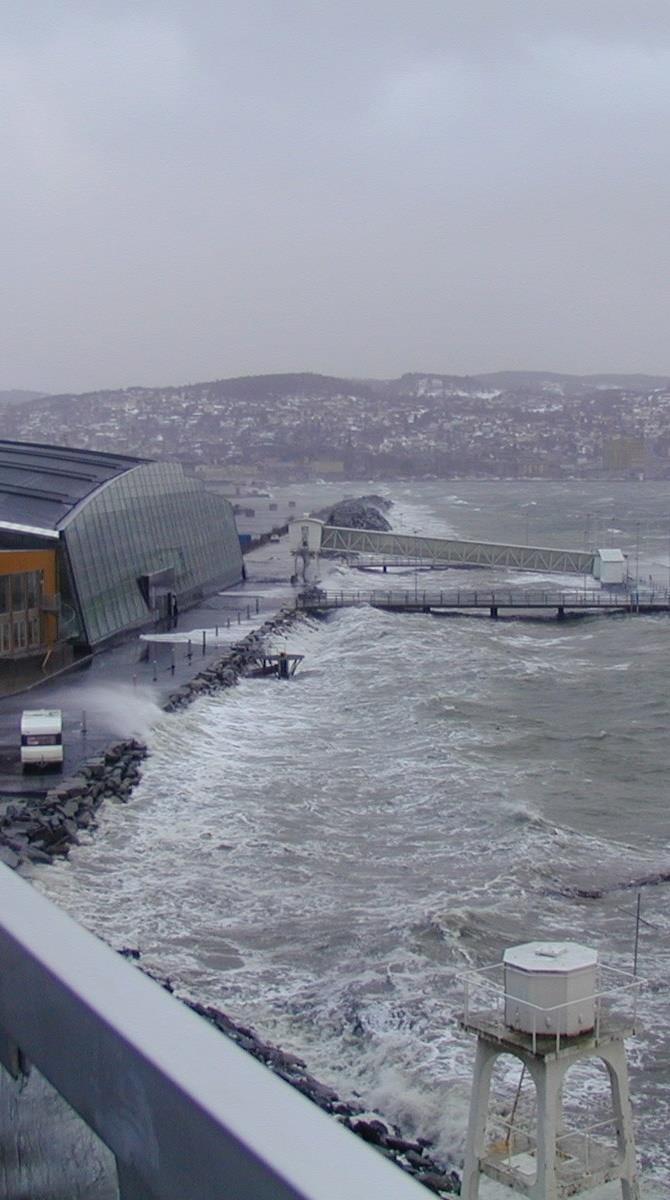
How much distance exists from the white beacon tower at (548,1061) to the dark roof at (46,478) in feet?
87.2

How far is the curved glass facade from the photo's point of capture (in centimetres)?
3512

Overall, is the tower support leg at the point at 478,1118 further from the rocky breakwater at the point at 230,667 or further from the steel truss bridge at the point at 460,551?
the steel truss bridge at the point at 460,551

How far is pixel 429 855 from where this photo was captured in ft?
59.7

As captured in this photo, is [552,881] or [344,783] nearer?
[552,881]

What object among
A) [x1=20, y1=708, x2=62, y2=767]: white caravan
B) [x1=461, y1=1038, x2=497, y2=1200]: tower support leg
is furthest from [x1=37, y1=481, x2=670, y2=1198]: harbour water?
[x1=461, y1=1038, x2=497, y2=1200]: tower support leg

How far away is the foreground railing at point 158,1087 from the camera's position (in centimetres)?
168

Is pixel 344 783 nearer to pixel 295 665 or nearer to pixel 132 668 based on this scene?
pixel 132 668

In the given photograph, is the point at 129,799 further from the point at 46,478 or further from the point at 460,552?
the point at 460,552

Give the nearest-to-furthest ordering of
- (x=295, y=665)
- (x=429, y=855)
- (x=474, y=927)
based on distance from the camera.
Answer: (x=474, y=927), (x=429, y=855), (x=295, y=665)

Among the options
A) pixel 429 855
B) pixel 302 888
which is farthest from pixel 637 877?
pixel 302 888

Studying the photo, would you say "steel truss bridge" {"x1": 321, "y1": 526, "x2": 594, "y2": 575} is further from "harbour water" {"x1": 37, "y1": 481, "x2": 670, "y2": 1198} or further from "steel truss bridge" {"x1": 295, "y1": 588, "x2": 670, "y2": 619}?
"harbour water" {"x1": 37, "y1": 481, "x2": 670, "y2": 1198}

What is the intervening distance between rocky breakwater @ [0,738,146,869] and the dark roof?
13.0 m

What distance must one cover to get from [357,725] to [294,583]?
28.1 m

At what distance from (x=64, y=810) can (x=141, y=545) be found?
22614 millimetres
